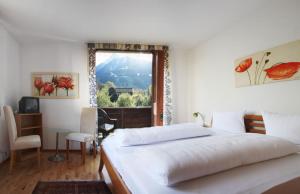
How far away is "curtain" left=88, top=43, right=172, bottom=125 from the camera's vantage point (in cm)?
425

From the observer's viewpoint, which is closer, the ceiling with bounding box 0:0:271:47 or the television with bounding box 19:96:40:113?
the ceiling with bounding box 0:0:271:47

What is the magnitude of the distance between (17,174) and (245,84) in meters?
3.68

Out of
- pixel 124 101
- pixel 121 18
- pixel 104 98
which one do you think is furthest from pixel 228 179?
pixel 104 98

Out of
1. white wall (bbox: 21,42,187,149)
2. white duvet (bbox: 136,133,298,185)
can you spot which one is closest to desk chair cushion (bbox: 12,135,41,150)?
white wall (bbox: 21,42,187,149)

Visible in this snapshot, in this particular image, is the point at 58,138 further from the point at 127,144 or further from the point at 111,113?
the point at 127,144

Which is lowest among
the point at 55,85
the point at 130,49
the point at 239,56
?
the point at 55,85

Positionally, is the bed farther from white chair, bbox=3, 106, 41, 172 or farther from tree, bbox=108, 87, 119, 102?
tree, bbox=108, 87, 119, 102

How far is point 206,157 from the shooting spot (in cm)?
137

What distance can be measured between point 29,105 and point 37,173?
1430 millimetres

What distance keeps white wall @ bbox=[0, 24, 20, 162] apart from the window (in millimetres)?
2197

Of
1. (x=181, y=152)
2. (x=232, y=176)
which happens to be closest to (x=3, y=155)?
(x=181, y=152)

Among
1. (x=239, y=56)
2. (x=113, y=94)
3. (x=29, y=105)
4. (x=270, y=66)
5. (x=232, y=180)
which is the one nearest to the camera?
(x=232, y=180)

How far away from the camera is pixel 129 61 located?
21.3ft

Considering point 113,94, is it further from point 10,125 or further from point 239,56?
point 239,56
